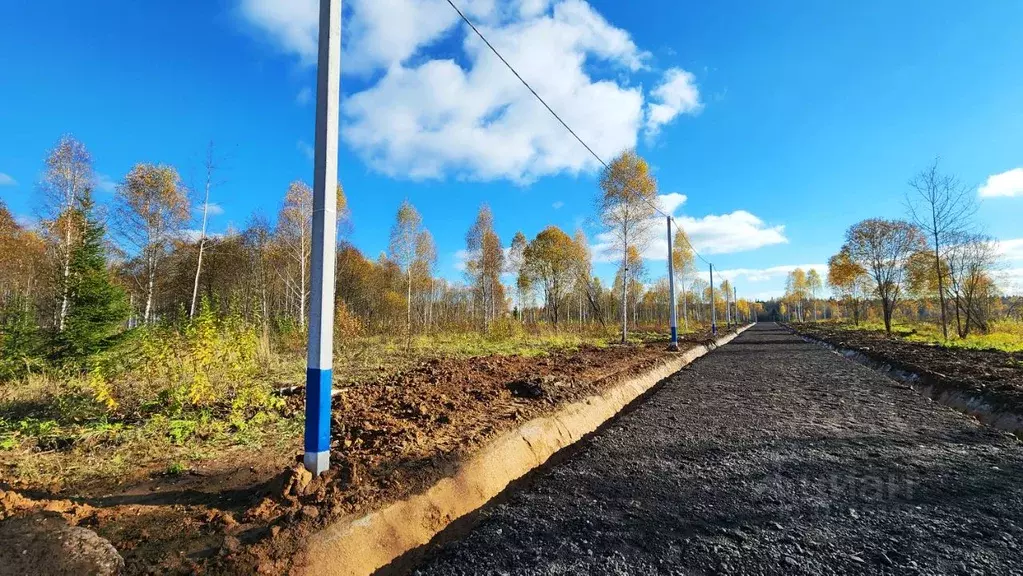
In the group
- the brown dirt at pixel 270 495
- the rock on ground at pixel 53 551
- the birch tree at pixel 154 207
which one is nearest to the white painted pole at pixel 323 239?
the brown dirt at pixel 270 495

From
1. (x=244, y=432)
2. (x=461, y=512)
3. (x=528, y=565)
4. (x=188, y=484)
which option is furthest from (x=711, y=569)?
(x=244, y=432)

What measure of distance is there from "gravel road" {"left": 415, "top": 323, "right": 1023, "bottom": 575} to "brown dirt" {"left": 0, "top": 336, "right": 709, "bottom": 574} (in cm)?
76

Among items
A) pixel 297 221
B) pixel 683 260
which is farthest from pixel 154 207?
pixel 683 260

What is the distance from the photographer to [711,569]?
233 cm

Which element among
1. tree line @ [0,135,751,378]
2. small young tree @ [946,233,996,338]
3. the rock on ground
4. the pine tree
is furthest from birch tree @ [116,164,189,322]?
small young tree @ [946,233,996,338]

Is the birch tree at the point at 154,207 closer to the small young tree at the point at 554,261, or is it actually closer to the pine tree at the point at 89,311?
the pine tree at the point at 89,311

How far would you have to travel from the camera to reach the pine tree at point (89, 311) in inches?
317

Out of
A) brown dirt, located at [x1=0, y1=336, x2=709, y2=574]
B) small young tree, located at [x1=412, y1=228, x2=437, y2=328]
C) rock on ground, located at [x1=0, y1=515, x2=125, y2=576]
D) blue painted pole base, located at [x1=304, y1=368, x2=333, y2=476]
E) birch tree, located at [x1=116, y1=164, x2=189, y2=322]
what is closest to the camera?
rock on ground, located at [x1=0, y1=515, x2=125, y2=576]

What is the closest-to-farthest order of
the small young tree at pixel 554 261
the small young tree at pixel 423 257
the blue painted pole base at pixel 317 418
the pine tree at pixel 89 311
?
the blue painted pole base at pixel 317 418 < the pine tree at pixel 89 311 < the small young tree at pixel 423 257 < the small young tree at pixel 554 261

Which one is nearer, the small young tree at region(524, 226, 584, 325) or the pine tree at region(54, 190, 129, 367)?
the pine tree at region(54, 190, 129, 367)

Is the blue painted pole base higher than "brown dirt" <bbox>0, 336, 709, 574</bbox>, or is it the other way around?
the blue painted pole base

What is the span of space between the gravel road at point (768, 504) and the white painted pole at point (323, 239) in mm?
1260

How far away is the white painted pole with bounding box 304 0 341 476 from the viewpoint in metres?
3.11

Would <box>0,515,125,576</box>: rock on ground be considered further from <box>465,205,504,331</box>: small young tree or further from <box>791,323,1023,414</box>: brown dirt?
<box>465,205,504,331</box>: small young tree
